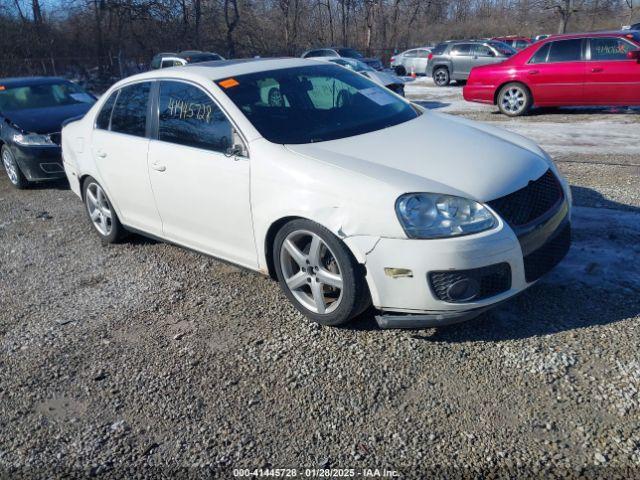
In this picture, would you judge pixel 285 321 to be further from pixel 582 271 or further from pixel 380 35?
pixel 380 35

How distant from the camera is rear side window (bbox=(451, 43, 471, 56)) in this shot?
66.0 feet

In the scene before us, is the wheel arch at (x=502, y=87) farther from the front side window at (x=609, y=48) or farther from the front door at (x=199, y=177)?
the front door at (x=199, y=177)

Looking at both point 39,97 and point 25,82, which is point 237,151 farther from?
point 25,82

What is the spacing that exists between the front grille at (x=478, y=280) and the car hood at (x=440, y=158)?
0.40 metres

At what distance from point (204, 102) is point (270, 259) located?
1.27 meters

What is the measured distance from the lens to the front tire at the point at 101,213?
212 inches

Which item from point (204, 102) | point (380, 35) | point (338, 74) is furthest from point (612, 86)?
point (380, 35)

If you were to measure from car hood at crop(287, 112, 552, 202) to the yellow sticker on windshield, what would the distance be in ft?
2.70

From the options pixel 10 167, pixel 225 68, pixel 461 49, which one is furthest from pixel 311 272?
pixel 461 49

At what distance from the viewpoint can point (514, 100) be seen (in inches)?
477

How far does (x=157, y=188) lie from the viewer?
14.9 ft

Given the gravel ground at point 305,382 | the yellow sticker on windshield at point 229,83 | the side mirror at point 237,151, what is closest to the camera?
the gravel ground at point 305,382

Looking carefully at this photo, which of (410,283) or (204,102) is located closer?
(410,283)

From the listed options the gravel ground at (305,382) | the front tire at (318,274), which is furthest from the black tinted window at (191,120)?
the gravel ground at (305,382)
